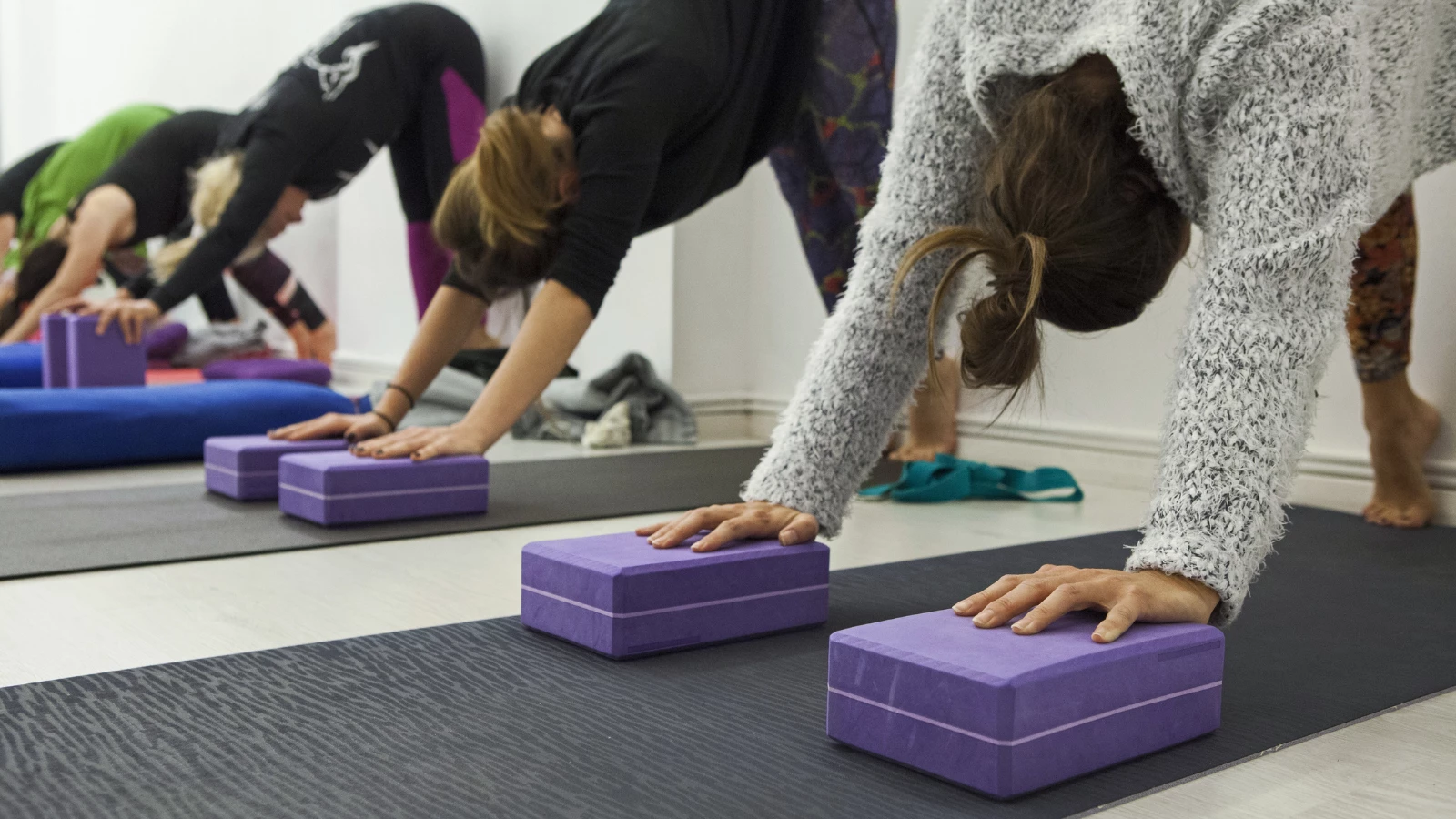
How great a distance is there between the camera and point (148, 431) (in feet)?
8.48

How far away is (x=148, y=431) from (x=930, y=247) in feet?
6.68

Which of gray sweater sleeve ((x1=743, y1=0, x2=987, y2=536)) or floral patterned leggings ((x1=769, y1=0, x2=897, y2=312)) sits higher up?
floral patterned leggings ((x1=769, y1=0, x2=897, y2=312))

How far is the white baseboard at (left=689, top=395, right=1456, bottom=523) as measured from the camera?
234 centimetres

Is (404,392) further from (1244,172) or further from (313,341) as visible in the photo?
(313,341)

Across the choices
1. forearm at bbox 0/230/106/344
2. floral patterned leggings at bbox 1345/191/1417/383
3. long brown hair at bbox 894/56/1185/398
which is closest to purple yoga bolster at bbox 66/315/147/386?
forearm at bbox 0/230/106/344

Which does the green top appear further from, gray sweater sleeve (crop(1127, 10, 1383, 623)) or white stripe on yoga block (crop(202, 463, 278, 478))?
gray sweater sleeve (crop(1127, 10, 1383, 623))

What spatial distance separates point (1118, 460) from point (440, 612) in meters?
1.73

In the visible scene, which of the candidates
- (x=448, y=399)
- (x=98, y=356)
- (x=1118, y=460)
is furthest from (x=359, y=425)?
(x=1118, y=460)

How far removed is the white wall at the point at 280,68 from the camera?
366cm

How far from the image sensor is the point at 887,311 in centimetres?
127

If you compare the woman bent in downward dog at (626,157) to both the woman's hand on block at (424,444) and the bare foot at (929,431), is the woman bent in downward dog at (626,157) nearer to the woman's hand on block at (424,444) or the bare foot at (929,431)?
the woman's hand on block at (424,444)

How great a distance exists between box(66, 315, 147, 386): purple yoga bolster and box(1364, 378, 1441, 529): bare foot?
2.57 m

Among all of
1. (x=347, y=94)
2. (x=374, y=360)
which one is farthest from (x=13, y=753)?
(x=374, y=360)

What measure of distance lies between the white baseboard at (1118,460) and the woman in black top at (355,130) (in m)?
1.13
